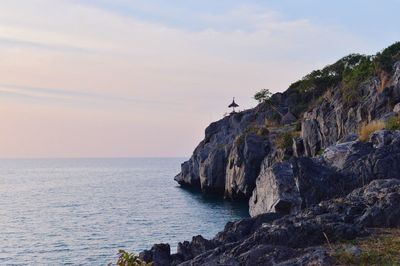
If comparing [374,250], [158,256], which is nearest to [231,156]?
[158,256]

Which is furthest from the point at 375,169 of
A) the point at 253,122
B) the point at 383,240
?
the point at 253,122

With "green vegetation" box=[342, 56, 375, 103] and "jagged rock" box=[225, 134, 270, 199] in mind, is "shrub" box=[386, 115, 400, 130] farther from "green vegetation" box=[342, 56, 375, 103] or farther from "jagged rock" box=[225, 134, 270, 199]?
"jagged rock" box=[225, 134, 270, 199]

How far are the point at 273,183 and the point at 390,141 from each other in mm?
9688

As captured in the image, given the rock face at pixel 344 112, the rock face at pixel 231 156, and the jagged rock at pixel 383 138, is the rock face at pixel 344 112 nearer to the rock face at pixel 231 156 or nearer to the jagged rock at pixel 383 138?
the rock face at pixel 231 156

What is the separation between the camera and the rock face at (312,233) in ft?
46.3

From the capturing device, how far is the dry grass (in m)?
12.6

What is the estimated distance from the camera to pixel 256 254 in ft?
47.2

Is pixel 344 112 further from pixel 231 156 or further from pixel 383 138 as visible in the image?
pixel 383 138

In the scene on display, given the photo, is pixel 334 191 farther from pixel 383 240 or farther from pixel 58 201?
pixel 58 201

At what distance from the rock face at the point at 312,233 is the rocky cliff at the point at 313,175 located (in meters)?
0.03

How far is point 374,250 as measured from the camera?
1342 centimetres

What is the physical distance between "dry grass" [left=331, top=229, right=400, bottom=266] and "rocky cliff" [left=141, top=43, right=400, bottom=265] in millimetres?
371

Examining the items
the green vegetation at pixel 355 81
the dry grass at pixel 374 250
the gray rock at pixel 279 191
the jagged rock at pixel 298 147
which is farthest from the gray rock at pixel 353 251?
the jagged rock at pixel 298 147

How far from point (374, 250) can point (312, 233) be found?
8.08ft
